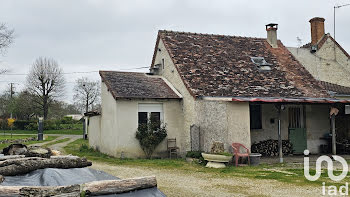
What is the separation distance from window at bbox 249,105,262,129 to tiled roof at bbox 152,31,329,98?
0.89m

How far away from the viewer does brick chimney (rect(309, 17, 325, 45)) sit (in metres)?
21.8

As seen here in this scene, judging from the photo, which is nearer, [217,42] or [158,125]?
[158,125]

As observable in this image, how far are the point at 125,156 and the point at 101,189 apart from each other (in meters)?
8.85

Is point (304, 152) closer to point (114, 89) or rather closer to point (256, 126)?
point (256, 126)

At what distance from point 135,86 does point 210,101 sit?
4.26 metres

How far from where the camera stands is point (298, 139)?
1622 cm

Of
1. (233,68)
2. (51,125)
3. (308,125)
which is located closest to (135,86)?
(233,68)

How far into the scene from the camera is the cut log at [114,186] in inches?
247

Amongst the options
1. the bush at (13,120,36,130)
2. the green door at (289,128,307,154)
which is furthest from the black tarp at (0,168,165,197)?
the bush at (13,120,36,130)

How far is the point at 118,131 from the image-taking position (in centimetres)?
1502

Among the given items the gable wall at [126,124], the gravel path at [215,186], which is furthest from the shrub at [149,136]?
the gravel path at [215,186]

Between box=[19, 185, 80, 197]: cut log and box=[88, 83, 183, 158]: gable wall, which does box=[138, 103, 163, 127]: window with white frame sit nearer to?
box=[88, 83, 183, 158]: gable wall

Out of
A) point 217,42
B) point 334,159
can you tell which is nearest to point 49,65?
point 217,42

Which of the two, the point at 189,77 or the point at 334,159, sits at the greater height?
the point at 189,77
